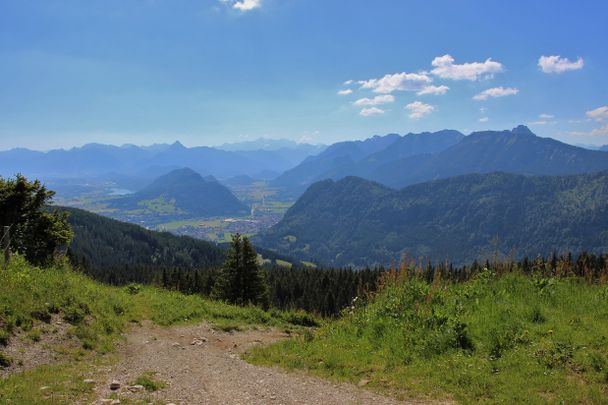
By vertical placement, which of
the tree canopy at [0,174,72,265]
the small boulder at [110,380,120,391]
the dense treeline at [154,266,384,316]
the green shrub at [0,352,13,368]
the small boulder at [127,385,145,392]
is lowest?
the dense treeline at [154,266,384,316]

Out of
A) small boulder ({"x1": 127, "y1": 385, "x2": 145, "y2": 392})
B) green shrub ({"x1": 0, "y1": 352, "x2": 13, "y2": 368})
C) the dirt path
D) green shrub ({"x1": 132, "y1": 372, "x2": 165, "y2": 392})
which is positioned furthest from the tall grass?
green shrub ({"x1": 0, "y1": 352, "x2": 13, "y2": 368})

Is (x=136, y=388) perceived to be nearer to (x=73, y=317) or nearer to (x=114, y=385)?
(x=114, y=385)

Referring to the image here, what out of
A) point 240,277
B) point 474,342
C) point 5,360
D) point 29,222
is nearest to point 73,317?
point 5,360

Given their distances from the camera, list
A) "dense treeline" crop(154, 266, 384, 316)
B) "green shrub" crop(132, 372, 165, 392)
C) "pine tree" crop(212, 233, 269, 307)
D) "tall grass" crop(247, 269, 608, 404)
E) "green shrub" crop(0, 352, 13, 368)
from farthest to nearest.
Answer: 1. "dense treeline" crop(154, 266, 384, 316)
2. "pine tree" crop(212, 233, 269, 307)
3. "green shrub" crop(0, 352, 13, 368)
4. "green shrub" crop(132, 372, 165, 392)
5. "tall grass" crop(247, 269, 608, 404)

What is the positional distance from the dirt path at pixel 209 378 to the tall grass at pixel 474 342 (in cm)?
70

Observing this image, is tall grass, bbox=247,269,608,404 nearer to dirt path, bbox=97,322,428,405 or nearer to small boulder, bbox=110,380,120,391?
dirt path, bbox=97,322,428,405

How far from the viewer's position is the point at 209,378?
1113cm

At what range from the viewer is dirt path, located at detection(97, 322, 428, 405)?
9.31 metres

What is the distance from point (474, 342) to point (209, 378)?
7.16m

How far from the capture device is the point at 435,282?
48.2 feet

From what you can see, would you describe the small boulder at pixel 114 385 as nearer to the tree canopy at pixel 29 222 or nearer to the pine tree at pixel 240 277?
the tree canopy at pixel 29 222

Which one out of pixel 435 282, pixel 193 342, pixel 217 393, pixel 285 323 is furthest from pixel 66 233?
pixel 435 282

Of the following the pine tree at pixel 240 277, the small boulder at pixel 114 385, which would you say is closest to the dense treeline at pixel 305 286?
the pine tree at pixel 240 277

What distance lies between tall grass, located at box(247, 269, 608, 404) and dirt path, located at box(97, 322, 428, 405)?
2.31 feet
